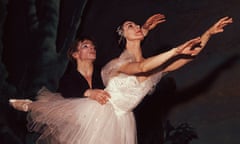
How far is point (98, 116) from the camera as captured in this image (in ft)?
5.98

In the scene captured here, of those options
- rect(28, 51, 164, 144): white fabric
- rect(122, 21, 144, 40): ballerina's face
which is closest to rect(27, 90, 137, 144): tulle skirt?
rect(28, 51, 164, 144): white fabric

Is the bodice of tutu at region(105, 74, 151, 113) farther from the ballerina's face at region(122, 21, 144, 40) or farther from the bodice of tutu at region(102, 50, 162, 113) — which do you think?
the ballerina's face at region(122, 21, 144, 40)

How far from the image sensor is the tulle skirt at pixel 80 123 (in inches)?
70.8

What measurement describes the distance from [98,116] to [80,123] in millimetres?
83

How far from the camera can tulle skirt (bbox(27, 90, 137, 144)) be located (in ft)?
5.90

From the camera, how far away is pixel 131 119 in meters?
1.90

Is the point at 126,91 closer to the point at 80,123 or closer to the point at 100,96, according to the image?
the point at 100,96

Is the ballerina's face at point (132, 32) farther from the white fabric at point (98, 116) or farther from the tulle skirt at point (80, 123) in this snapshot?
the tulle skirt at point (80, 123)

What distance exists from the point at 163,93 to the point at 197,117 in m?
0.30

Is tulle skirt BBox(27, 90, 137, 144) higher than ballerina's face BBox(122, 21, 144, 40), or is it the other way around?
ballerina's face BBox(122, 21, 144, 40)

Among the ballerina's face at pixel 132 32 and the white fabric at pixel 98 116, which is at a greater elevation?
the ballerina's face at pixel 132 32

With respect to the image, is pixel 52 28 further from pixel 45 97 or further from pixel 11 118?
pixel 45 97

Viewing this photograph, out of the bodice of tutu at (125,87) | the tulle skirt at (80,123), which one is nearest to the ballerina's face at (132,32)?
the bodice of tutu at (125,87)

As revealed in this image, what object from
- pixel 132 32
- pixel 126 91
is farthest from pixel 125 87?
pixel 132 32
